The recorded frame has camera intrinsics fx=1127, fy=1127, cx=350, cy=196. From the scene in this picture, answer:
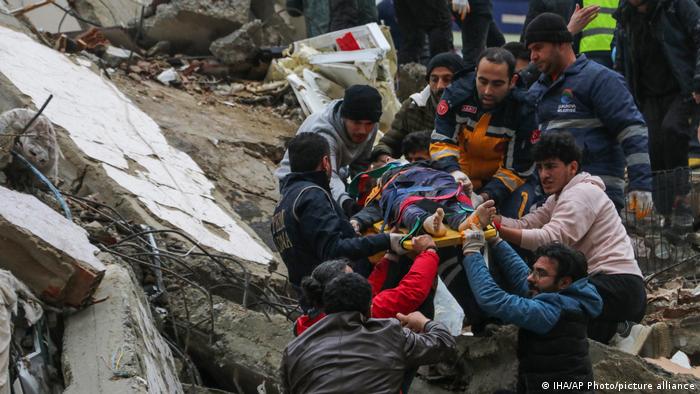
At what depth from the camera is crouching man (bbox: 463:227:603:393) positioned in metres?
4.93

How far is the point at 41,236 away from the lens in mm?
5344

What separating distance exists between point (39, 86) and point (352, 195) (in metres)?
3.23

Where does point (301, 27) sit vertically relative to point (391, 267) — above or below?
below

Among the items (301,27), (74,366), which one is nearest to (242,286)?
(74,366)

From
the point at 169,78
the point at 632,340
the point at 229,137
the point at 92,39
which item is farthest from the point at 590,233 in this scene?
the point at 92,39

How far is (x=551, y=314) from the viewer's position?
4.91 m

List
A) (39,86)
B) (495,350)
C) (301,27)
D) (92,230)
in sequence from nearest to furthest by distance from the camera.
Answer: (495,350), (92,230), (39,86), (301,27)

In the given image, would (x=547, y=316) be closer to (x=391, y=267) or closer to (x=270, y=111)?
(x=391, y=267)

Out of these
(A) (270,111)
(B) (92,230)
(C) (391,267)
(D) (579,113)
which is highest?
(D) (579,113)

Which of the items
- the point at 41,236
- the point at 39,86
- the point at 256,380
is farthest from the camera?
the point at 39,86

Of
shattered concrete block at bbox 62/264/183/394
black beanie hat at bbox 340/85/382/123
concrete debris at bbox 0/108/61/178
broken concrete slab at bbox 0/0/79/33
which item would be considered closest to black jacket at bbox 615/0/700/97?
black beanie hat at bbox 340/85/382/123

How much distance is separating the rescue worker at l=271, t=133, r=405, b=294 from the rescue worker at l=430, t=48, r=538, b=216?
813 mm

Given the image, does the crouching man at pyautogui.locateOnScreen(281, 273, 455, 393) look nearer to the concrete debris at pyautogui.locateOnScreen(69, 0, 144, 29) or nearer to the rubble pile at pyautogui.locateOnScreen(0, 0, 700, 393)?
the rubble pile at pyautogui.locateOnScreen(0, 0, 700, 393)

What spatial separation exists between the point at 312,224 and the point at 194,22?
7.55 meters
